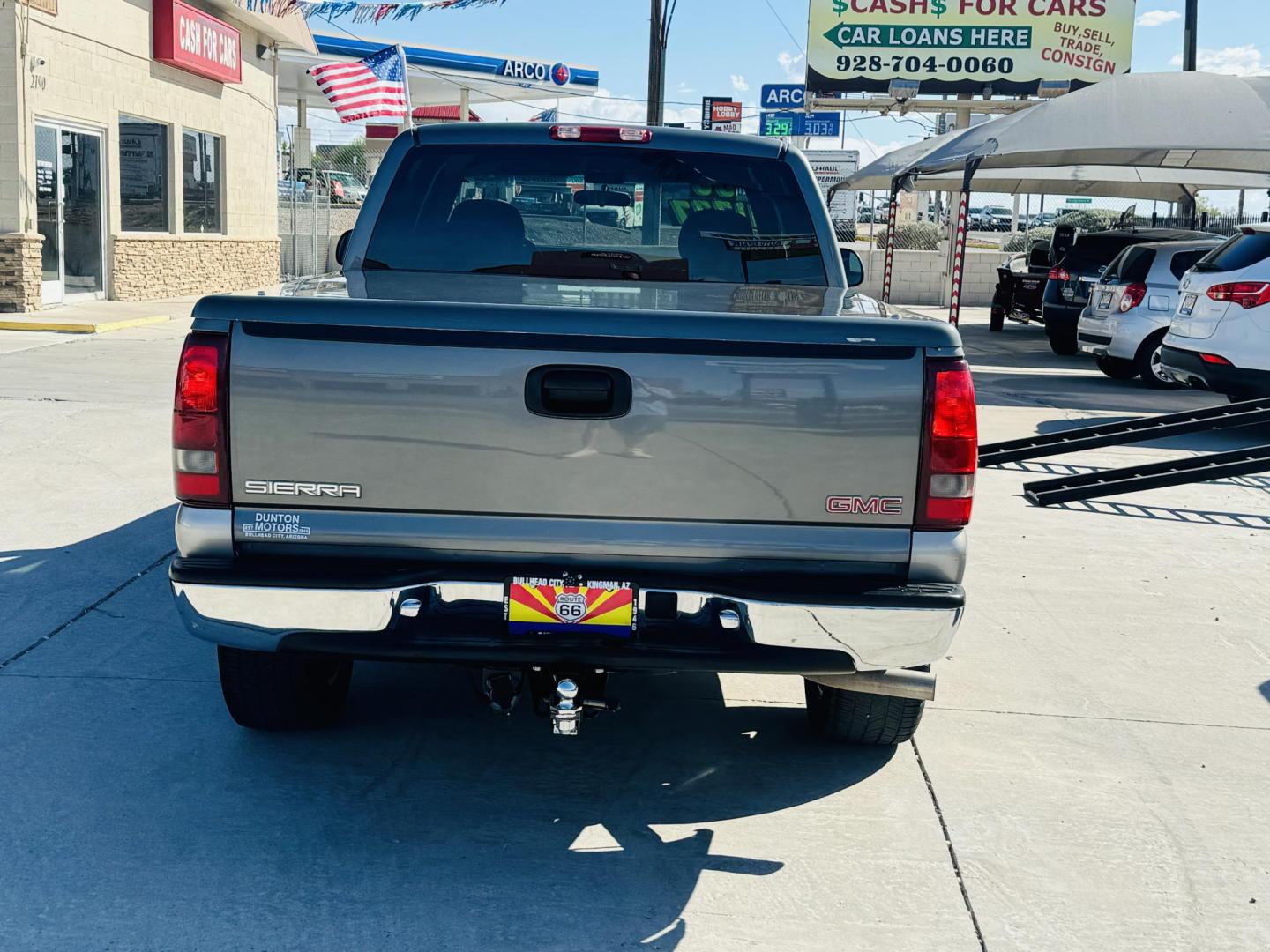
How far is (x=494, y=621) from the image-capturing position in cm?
368

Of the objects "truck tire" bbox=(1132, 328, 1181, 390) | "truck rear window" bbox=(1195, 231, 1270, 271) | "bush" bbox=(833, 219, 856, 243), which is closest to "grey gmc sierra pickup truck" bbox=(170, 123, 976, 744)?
"truck rear window" bbox=(1195, 231, 1270, 271)

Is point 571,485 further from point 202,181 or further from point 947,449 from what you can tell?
point 202,181

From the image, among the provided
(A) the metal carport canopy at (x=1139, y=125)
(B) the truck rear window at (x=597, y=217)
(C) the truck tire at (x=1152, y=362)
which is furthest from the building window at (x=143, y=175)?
(B) the truck rear window at (x=597, y=217)

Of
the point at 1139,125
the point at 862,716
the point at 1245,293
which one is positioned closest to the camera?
the point at 862,716

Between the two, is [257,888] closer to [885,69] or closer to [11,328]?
[11,328]

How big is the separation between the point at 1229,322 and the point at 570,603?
957cm

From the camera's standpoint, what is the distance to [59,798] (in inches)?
163

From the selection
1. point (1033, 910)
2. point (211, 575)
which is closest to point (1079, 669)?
point (1033, 910)

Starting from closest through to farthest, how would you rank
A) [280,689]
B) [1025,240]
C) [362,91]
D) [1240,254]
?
[280,689]
[1240,254]
[362,91]
[1025,240]

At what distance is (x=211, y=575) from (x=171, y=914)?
83 centimetres

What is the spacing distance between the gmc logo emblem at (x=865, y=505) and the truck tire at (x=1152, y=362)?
41.8ft

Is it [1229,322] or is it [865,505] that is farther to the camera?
[1229,322]

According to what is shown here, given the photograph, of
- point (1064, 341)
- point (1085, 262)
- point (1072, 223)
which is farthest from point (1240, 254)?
point (1072, 223)

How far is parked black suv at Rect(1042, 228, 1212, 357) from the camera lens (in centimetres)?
1848
